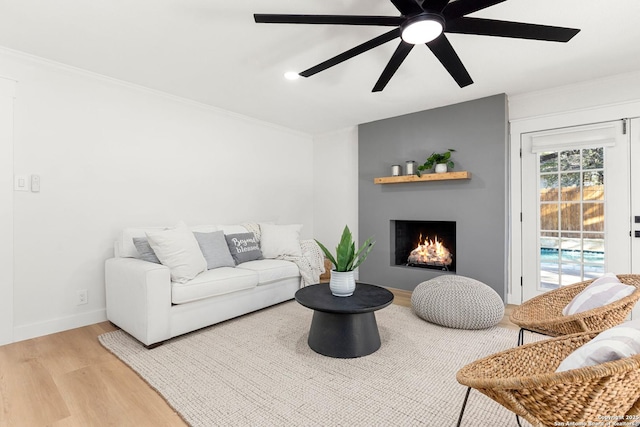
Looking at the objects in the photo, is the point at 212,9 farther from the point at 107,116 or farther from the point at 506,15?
the point at 506,15

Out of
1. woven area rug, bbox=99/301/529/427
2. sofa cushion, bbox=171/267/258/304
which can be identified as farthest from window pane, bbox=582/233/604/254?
sofa cushion, bbox=171/267/258/304

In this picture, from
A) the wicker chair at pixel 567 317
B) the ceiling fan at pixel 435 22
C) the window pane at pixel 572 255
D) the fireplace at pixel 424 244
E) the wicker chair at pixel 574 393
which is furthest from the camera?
the fireplace at pixel 424 244

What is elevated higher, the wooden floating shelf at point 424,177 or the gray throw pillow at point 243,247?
the wooden floating shelf at point 424,177

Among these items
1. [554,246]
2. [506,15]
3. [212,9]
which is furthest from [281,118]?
[554,246]

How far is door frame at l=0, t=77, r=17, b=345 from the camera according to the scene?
2432 mm

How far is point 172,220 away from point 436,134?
10.8 feet

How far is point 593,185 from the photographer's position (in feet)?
10.3

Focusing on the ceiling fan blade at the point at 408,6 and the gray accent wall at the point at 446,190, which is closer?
the ceiling fan blade at the point at 408,6

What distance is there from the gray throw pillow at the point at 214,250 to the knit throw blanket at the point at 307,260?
0.62 m

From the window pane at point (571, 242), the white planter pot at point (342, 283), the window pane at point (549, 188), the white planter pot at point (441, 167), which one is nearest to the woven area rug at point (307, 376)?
the white planter pot at point (342, 283)

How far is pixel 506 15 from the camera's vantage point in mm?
2045

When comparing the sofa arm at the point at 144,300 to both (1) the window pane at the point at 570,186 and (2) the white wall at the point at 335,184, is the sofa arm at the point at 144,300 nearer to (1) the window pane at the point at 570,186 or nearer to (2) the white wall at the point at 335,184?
(2) the white wall at the point at 335,184

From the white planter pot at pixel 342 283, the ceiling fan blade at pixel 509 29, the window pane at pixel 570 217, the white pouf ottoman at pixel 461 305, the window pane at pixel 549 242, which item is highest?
the ceiling fan blade at pixel 509 29

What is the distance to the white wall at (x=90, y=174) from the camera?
2.57 m
